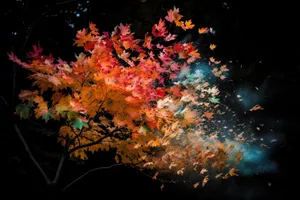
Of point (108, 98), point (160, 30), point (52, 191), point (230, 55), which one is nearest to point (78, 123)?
point (108, 98)

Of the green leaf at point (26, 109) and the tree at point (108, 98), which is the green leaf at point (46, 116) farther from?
the green leaf at point (26, 109)

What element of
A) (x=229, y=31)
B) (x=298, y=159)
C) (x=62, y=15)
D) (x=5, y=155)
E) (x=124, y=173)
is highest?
(x=229, y=31)

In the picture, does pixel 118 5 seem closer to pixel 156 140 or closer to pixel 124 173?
pixel 156 140

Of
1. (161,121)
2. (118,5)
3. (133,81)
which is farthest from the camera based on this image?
(118,5)

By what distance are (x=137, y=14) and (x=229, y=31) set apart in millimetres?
3048

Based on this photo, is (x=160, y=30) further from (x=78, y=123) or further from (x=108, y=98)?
(x=78, y=123)

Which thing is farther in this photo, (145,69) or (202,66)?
(202,66)

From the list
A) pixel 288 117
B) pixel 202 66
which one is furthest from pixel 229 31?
pixel 288 117

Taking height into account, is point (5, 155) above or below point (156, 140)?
below

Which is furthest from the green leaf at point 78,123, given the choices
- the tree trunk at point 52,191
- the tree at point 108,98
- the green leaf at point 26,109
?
the tree trunk at point 52,191

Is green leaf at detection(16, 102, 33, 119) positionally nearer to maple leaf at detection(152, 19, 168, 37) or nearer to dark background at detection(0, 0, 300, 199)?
maple leaf at detection(152, 19, 168, 37)

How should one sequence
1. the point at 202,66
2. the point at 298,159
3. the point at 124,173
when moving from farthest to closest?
the point at 124,173 < the point at 202,66 < the point at 298,159

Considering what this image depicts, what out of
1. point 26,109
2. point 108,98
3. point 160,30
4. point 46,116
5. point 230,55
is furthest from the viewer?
point 230,55

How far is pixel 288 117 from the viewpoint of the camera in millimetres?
7820
